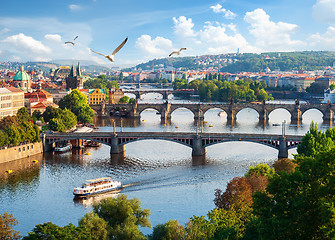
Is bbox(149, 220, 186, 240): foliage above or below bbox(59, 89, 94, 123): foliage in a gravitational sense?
below

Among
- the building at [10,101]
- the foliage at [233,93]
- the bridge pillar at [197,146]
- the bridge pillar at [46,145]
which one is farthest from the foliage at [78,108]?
the foliage at [233,93]

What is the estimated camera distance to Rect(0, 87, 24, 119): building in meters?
66.5

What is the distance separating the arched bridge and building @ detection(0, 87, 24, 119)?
12895 mm

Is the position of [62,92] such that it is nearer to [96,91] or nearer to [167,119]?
[96,91]

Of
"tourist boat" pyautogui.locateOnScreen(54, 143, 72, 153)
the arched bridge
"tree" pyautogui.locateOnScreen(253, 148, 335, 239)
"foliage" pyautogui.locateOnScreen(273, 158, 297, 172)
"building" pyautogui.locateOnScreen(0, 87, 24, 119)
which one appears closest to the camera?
"tree" pyautogui.locateOnScreen(253, 148, 335, 239)

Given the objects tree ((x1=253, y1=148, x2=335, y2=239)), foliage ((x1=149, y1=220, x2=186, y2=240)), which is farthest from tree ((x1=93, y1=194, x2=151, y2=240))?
tree ((x1=253, y1=148, x2=335, y2=239))

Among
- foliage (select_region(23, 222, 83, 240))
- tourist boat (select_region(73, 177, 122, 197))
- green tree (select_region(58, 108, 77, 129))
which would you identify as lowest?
tourist boat (select_region(73, 177, 122, 197))

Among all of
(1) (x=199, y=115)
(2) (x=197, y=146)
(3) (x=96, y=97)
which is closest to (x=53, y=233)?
(2) (x=197, y=146)

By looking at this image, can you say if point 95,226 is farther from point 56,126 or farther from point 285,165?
point 56,126

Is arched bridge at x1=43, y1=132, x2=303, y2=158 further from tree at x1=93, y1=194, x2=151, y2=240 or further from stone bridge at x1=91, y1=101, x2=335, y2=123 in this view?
stone bridge at x1=91, y1=101, x2=335, y2=123

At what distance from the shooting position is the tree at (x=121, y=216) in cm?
2638

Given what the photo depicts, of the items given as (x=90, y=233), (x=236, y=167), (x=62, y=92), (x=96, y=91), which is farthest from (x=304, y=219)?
(x=96, y=91)

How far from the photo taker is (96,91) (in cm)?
10825

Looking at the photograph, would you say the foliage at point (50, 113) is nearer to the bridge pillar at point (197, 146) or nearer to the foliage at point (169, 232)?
the bridge pillar at point (197, 146)
